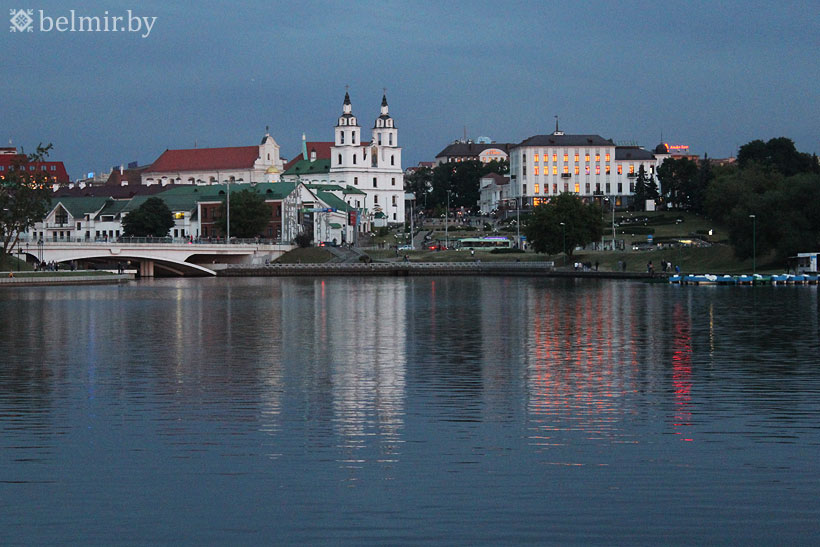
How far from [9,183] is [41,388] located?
85207mm

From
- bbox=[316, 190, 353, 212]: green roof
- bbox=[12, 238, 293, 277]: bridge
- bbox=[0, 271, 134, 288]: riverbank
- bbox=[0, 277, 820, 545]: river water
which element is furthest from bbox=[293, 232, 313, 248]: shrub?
bbox=[0, 277, 820, 545]: river water

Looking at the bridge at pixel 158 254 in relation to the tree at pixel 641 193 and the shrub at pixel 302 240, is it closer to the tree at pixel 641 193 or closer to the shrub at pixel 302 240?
the shrub at pixel 302 240

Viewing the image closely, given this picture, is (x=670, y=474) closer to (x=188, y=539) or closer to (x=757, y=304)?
(x=188, y=539)

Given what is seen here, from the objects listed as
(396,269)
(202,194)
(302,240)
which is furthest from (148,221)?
(396,269)

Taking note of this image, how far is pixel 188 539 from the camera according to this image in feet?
42.3

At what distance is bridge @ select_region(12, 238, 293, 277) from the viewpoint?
111312mm

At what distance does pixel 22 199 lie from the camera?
327 feet

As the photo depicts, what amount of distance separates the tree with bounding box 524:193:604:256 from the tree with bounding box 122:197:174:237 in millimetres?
53151

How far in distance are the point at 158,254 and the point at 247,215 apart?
29785 mm

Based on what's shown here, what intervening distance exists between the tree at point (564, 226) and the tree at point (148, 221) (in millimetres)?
53151

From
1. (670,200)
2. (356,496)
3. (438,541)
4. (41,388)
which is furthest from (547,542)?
(670,200)

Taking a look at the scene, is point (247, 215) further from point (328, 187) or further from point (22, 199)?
point (22, 199)

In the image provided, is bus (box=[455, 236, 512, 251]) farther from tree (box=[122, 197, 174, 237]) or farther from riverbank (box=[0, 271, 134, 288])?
riverbank (box=[0, 271, 134, 288])

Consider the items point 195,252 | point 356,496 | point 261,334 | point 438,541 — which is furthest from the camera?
point 195,252
